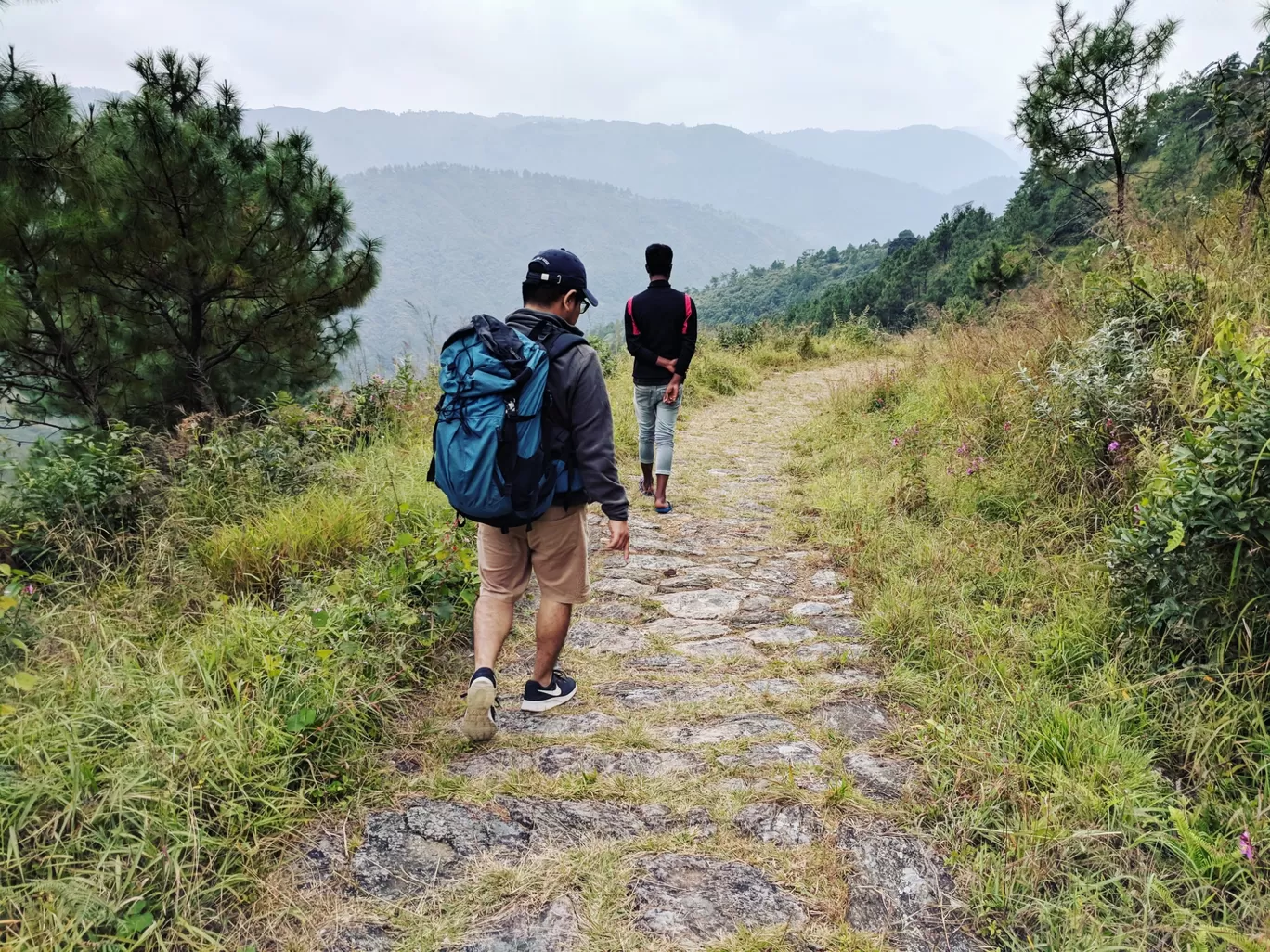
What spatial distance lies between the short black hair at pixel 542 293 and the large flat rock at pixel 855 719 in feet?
6.45

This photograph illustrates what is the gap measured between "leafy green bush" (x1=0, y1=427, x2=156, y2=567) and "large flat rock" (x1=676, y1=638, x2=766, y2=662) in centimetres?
322

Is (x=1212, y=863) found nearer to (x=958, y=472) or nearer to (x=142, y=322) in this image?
(x=958, y=472)

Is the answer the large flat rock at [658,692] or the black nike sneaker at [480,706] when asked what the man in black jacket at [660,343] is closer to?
the large flat rock at [658,692]

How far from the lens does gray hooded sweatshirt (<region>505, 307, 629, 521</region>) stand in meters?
2.49

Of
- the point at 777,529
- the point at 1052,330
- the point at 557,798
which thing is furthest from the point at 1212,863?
the point at 1052,330

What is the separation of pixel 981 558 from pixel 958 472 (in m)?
1.28

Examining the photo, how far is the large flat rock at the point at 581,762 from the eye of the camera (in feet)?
7.68

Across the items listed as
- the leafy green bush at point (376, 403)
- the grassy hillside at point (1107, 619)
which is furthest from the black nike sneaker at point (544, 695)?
the leafy green bush at point (376, 403)

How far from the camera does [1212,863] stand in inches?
64.6

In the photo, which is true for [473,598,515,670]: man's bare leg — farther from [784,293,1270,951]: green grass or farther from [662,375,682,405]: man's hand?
[662,375,682,405]: man's hand

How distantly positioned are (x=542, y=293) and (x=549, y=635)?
1.38 meters

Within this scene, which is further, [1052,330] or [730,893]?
[1052,330]

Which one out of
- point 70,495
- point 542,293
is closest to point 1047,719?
point 542,293

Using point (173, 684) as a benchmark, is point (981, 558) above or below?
above
